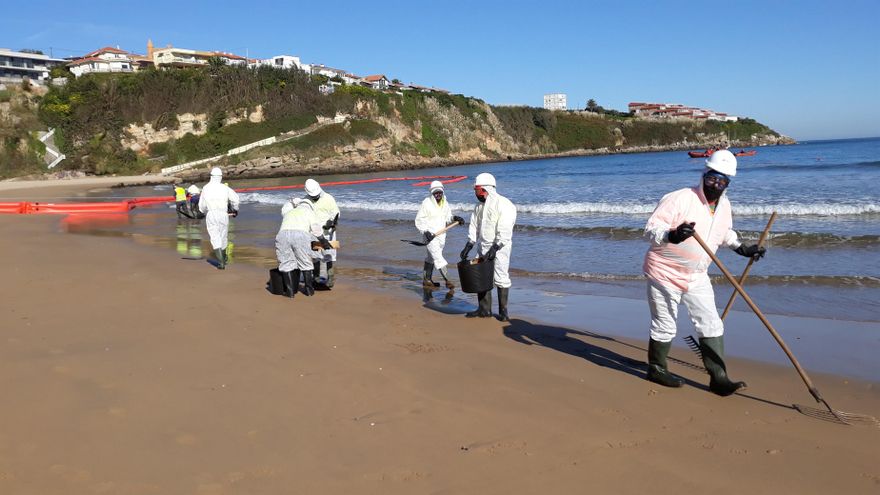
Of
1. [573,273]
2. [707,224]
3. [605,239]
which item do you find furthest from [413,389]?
[605,239]

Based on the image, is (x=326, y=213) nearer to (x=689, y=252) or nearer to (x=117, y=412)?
(x=117, y=412)

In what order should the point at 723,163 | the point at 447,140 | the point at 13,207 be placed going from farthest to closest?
1. the point at 447,140
2. the point at 13,207
3. the point at 723,163

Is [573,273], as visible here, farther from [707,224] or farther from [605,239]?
[707,224]

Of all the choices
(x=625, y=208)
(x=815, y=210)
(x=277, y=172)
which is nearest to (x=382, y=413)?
(x=815, y=210)

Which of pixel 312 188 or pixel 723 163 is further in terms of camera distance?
pixel 312 188

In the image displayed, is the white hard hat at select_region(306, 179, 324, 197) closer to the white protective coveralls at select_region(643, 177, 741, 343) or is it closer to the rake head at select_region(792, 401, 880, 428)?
the white protective coveralls at select_region(643, 177, 741, 343)

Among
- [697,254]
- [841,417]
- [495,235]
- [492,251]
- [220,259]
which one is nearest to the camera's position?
[841,417]

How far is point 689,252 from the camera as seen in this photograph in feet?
15.9

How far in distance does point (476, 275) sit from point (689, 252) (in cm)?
283

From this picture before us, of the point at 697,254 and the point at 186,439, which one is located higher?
the point at 697,254

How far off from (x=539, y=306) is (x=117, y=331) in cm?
499

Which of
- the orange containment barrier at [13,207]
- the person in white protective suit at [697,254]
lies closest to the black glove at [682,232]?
the person in white protective suit at [697,254]

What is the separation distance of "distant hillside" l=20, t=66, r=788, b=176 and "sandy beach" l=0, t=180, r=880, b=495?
58.5 m

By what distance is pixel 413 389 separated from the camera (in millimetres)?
4984
